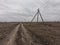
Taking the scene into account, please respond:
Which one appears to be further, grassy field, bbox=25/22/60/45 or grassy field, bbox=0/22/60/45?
grassy field, bbox=0/22/60/45

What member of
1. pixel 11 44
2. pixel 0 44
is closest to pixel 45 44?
pixel 11 44

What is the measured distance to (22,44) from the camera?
16484 millimetres

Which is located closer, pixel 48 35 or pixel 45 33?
pixel 48 35

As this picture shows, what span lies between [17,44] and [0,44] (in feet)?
5.50

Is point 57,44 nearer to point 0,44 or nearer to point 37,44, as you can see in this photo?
point 37,44

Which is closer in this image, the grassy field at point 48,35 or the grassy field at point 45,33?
the grassy field at point 48,35

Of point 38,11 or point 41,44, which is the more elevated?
point 38,11

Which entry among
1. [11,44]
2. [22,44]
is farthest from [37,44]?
[11,44]

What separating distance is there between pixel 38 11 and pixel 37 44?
59353 millimetres

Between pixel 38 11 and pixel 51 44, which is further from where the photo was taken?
pixel 38 11

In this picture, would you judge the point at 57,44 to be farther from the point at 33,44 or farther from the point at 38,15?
the point at 38,15

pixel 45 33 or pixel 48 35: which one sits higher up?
pixel 48 35

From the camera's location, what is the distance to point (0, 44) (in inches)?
664

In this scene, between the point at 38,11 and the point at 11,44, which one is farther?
the point at 38,11
